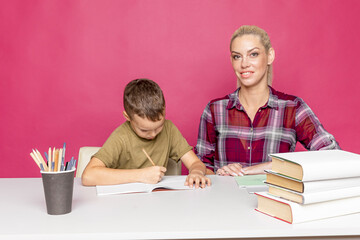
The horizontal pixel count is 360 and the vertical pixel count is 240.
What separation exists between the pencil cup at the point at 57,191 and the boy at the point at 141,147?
0.36 meters

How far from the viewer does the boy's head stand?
5.48 feet

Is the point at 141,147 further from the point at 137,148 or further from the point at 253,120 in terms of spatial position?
the point at 253,120

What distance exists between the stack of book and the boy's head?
67cm

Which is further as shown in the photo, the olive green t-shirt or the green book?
the olive green t-shirt

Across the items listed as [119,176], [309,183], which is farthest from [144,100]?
[309,183]

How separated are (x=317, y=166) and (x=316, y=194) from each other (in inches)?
3.0

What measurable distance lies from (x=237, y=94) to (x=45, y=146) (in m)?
1.44

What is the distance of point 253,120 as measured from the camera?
84.1 inches

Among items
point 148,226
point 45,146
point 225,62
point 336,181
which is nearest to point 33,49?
point 45,146

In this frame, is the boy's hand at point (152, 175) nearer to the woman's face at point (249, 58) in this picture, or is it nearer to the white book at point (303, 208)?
the white book at point (303, 208)

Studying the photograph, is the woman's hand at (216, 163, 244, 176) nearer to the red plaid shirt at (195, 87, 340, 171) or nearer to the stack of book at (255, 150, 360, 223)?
the red plaid shirt at (195, 87, 340, 171)

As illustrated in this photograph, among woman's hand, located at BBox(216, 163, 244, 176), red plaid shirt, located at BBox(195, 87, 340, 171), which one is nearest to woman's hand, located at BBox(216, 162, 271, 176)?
woman's hand, located at BBox(216, 163, 244, 176)

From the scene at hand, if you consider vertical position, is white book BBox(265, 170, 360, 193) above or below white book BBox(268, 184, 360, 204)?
above

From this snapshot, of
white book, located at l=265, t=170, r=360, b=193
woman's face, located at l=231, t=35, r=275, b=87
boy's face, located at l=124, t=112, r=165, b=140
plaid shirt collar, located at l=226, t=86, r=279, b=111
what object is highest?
woman's face, located at l=231, t=35, r=275, b=87
